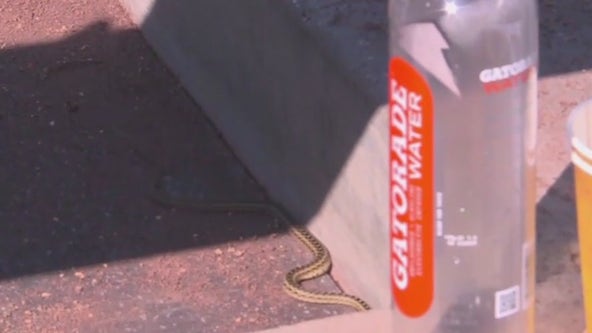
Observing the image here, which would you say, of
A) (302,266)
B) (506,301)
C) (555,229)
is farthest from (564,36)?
(506,301)

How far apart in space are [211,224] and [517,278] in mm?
4111

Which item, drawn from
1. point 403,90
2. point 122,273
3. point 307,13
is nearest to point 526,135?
point 403,90

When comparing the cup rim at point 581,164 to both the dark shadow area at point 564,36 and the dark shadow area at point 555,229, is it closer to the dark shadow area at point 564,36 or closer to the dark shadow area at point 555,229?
the dark shadow area at point 555,229

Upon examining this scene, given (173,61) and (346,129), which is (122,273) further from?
(173,61)

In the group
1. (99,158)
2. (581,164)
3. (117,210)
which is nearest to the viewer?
(581,164)

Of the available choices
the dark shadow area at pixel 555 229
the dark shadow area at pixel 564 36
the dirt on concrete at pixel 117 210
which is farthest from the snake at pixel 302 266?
the dark shadow area at pixel 555 229

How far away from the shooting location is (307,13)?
19.5 ft

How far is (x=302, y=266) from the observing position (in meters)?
6.19

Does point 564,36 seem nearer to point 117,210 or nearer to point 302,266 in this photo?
point 302,266

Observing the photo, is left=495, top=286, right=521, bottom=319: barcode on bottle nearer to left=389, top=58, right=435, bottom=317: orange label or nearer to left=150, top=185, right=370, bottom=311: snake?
left=389, top=58, right=435, bottom=317: orange label

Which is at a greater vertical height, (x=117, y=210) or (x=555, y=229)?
(x=555, y=229)

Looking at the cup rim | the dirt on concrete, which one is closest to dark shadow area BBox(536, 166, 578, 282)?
the cup rim

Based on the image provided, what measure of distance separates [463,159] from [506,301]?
29 centimetres

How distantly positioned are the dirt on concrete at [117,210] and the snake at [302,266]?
0.13ft
